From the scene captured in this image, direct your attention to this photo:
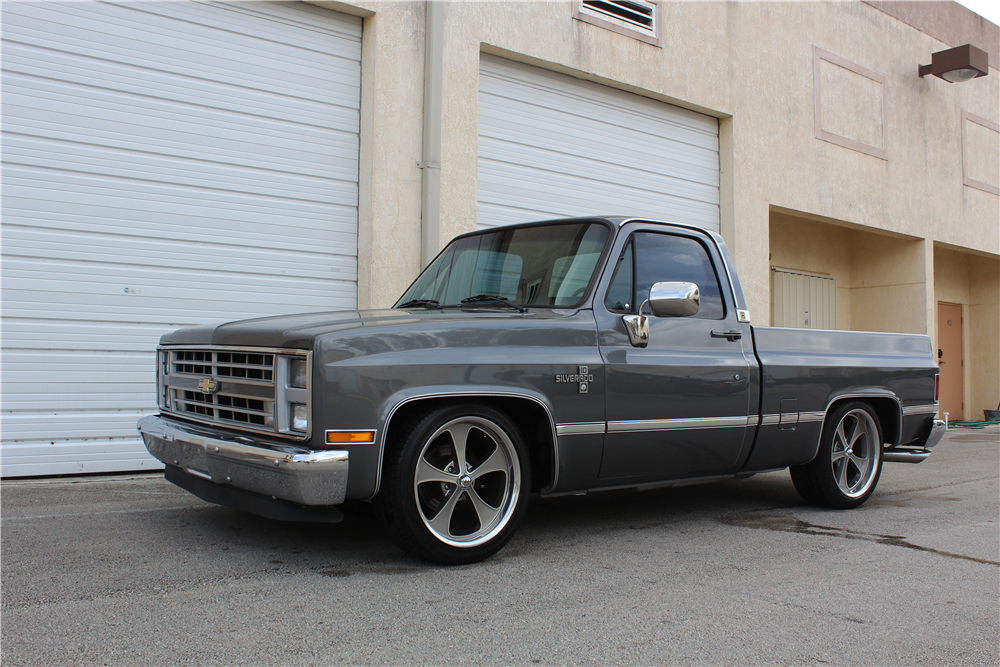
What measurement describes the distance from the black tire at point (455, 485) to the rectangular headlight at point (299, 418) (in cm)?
41

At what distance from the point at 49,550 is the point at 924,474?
7.67 m

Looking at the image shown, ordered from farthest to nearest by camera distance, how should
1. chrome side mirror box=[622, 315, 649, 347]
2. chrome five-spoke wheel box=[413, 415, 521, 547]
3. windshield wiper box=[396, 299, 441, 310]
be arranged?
windshield wiper box=[396, 299, 441, 310]
chrome side mirror box=[622, 315, 649, 347]
chrome five-spoke wheel box=[413, 415, 521, 547]

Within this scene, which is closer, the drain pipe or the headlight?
the headlight

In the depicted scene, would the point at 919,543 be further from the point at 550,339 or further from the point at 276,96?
the point at 276,96

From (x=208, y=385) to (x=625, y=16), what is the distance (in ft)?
28.2

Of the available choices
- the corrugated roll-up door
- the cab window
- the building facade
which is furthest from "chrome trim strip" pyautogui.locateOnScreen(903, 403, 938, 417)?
the corrugated roll-up door

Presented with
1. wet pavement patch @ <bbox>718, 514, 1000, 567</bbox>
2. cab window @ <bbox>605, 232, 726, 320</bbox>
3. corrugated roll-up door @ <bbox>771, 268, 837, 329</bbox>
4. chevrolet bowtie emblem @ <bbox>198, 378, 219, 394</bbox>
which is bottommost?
wet pavement patch @ <bbox>718, 514, 1000, 567</bbox>

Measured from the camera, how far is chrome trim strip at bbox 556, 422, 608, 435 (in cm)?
424

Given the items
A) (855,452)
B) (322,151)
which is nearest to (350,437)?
(855,452)

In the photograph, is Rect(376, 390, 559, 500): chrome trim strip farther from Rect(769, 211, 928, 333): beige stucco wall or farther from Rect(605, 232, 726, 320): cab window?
Rect(769, 211, 928, 333): beige stucco wall

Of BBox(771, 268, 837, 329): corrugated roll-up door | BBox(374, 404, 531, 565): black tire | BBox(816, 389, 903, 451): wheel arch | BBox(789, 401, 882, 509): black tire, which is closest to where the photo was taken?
BBox(374, 404, 531, 565): black tire

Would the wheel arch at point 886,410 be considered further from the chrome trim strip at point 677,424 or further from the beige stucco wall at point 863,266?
the beige stucco wall at point 863,266

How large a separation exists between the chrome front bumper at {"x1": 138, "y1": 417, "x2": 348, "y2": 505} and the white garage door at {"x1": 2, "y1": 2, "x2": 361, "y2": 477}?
11.5 ft

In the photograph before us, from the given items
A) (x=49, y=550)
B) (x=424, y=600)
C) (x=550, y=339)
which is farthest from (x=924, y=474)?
(x=49, y=550)
